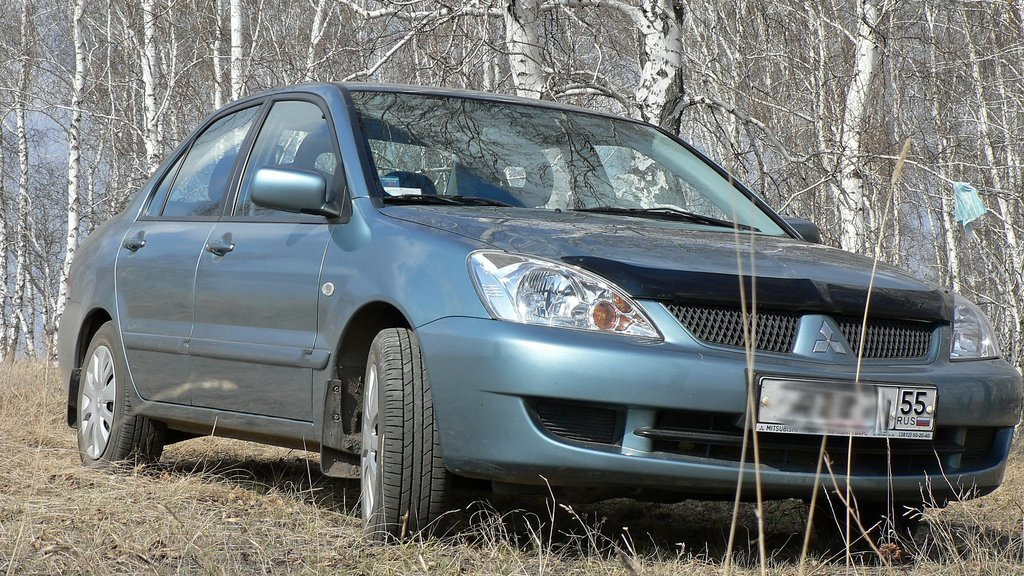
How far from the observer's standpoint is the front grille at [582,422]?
10.2ft

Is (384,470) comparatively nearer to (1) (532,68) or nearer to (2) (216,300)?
(2) (216,300)

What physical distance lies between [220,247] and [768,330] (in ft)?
6.93

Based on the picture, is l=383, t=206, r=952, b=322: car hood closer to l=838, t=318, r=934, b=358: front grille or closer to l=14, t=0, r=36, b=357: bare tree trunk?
l=838, t=318, r=934, b=358: front grille

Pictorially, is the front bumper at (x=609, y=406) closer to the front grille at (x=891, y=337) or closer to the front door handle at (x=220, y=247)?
the front grille at (x=891, y=337)

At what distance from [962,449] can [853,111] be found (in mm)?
9041

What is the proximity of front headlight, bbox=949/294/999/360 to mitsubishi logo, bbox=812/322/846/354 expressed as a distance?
469mm

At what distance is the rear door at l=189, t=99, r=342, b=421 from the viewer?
3.91m

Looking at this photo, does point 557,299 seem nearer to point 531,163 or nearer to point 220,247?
point 531,163

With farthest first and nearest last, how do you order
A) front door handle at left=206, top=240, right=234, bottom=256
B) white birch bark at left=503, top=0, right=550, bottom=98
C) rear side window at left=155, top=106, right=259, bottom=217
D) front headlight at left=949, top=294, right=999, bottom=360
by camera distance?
white birch bark at left=503, top=0, right=550, bottom=98
rear side window at left=155, top=106, right=259, bottom=217
front door handle at left=206, top=240, right=234, bottom=256
front headlight at left=949, top=294, right=999, bottom=360

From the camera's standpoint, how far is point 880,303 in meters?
3.40

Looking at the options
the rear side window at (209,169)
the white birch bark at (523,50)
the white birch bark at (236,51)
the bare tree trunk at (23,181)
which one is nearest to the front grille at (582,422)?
the rear side window at (209,169)

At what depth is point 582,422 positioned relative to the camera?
313 cm

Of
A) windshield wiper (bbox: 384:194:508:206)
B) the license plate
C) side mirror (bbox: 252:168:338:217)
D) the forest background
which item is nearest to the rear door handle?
side mirror (bbox: 252:168:338:217)

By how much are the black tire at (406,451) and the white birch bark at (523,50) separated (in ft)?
18.4
